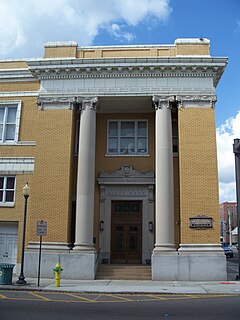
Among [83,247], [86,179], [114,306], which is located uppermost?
[86,179]

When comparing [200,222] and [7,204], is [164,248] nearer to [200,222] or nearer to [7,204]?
[200,222]

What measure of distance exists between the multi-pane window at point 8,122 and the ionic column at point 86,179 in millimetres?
4307

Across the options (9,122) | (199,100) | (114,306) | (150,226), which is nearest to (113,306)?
(114,306)

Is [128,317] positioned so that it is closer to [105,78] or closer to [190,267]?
[190,267]

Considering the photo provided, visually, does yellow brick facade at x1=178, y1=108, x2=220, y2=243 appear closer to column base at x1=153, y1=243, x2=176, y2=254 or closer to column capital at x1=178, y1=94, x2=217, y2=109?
column capital at x1=178, y1=94, x2=217, y2=109

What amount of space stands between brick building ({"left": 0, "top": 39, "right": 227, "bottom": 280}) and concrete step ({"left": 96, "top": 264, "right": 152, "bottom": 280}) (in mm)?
554

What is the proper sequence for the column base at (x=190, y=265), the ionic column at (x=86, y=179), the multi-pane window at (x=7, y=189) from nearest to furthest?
1. the column base at (x=190, y=265)
2. the ionic column at (x=86, y=179)
3. the multi-pane window at (x=7, y=189)

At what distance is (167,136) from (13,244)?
10.3 meters

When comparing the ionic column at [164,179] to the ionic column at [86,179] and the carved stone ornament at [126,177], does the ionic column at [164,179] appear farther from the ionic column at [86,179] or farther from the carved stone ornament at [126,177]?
the ionic column at [86,179]

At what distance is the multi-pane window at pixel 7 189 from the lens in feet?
71.8

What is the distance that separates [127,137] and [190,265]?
8.42 m

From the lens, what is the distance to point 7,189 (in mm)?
21984

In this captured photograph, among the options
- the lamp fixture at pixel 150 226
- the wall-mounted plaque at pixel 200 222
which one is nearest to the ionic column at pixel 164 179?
the wall-mounted plaque at pixel 200 222

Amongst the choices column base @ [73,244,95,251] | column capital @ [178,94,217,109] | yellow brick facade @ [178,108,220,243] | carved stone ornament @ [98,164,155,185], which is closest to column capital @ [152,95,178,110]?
column capital @ [178,94,217,109]
